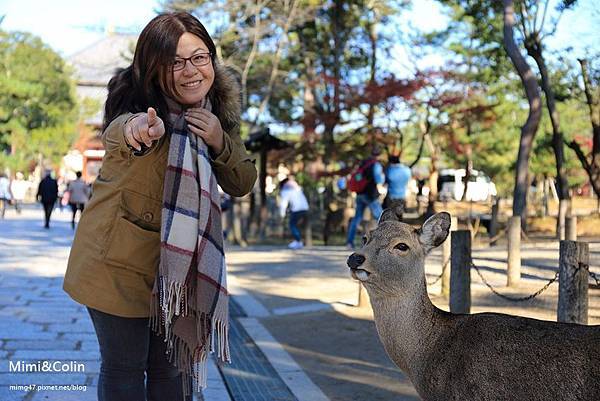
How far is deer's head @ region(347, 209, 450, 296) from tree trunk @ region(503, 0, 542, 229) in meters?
12.8

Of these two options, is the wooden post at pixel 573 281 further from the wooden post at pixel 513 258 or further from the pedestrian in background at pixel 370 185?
the pedestrian in background at pixel 370 185

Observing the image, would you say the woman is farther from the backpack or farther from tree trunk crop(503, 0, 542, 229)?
tree trunk crop(503, 0, 542, 229)

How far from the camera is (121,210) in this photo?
266 centimetres

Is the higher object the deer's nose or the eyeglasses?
the eyeglasses

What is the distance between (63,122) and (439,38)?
82.7ft

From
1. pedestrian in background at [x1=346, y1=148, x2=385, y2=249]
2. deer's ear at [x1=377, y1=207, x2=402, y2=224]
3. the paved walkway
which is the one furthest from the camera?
pedestrian in background at [x1=346, y1=148, x2=385, y2=249]

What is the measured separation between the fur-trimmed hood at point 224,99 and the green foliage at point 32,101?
32.8 m

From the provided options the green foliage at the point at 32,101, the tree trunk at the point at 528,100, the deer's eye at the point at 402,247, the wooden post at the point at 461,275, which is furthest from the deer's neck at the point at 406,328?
the green foliage at the point at 32,101

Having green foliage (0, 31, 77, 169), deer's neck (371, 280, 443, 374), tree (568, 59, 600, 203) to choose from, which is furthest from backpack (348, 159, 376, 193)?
green foliage (0, 31, 77, 169)

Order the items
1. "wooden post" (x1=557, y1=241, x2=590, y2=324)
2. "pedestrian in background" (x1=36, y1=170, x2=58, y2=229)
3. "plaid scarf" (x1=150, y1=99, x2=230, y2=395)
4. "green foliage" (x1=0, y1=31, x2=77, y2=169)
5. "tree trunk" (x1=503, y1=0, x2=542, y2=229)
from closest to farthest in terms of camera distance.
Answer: "plaid scarf" (x1=150, y1=99, x2=230, y2=395) → "wooden post" (x1=557, y1=241, x2=590, y2=324) → "tree trunk" (x1=503, y1=0, x2=542, y2=229) → "pedestrian in background" (x1=36, y1=170, x2=58, y2=229) → "green foliage" (x1=0, y1=31, x2=77, y2=169)

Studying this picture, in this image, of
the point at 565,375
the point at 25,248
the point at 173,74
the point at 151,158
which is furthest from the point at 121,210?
the point at 25,248

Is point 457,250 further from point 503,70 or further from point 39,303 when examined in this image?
point 503,70

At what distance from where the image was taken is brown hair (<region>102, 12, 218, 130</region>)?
2.66 metres

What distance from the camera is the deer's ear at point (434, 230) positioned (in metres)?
3.10
